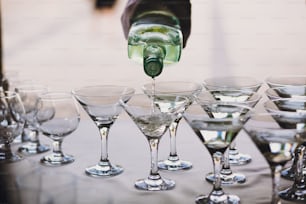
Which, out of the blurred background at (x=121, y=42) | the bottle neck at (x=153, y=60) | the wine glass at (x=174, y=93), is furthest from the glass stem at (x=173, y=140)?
the blurred background at (x=121, y=42)

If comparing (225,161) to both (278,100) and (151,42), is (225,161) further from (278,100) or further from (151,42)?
(151,42)

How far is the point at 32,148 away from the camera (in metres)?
1.37

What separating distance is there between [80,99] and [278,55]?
1.61 meters

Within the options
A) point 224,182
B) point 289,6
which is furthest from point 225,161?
point 289,6

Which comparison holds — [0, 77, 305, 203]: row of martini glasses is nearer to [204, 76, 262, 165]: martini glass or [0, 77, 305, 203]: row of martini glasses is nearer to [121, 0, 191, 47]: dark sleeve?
[204, 76, 262, 165]: martini glass

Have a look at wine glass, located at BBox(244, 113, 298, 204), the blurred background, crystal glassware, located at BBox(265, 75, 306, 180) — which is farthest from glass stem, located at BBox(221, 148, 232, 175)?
the blurred background

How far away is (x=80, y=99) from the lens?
122cm

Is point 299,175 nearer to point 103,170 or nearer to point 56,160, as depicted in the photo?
point 103,170

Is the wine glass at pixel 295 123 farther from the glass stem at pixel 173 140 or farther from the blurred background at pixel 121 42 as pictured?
the blurred background at pixel 121 42

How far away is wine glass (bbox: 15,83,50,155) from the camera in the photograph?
1356mm

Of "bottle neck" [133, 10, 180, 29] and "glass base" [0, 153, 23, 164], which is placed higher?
"bottle neck" [133, 10, 180, 29]

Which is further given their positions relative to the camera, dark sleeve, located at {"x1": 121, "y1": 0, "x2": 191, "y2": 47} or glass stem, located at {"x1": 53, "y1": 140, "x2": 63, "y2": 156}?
dark sleeve, located at {"x1": 121, "y1": 0, "x2": 191, "y2": 47}

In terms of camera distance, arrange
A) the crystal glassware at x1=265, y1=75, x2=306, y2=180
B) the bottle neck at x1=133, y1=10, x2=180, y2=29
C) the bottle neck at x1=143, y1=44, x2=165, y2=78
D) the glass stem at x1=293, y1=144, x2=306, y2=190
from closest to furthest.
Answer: the glass stem at x1=293, y1=144, x2=306, y2=190
the crystal glassware at x1=265, y1=75, x2=306, y2=180
the bottle neck at x1=143, y1=44, x2=165, y2=78
the bottle neck at x1=133, y1=10, x2=180, y2=29

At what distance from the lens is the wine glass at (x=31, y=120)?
1356 mm
